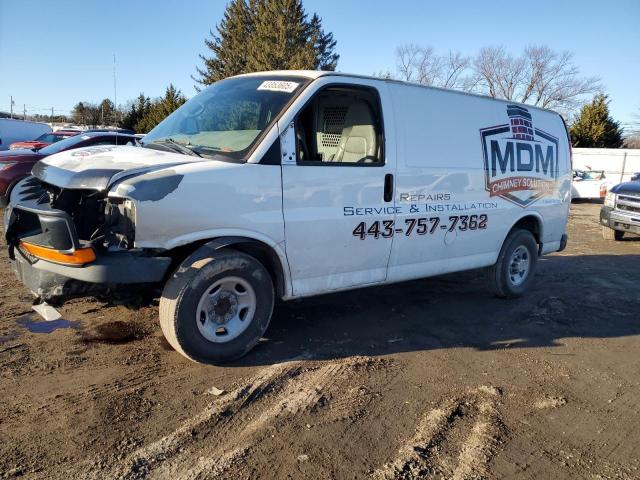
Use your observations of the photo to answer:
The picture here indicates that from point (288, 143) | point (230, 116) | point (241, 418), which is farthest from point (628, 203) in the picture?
point (241, 418)

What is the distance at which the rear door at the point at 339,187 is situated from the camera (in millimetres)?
4227

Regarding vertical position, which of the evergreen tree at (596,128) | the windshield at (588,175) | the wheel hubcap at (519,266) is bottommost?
the wheel hubcap at (519,266)

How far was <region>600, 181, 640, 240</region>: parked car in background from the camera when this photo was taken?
11.8 meters

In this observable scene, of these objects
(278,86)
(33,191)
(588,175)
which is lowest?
(588,175)

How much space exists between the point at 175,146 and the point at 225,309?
142 cm

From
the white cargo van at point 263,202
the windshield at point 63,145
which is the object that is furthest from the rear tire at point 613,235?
the windshield at point 63,145

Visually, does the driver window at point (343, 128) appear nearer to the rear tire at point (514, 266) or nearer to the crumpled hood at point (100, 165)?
the crumpled hood at point (100, 165)

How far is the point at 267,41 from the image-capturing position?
42.2m

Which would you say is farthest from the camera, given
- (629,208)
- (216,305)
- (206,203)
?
Answer: (629,208)

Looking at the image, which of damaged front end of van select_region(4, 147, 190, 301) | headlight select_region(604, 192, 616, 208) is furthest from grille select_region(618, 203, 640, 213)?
damaged front end of van select_region(4, 147, 190, 301)

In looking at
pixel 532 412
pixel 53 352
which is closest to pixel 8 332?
pixel 53 352

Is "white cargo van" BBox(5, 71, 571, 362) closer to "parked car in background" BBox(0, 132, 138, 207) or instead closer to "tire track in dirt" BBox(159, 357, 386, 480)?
"tire track in dirt" BBox(159, 357, 386, 480)

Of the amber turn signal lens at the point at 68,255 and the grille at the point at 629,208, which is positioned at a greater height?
the amber turn signal lens at the point at 68,255

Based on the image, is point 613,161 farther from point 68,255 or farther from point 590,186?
point 68,255
